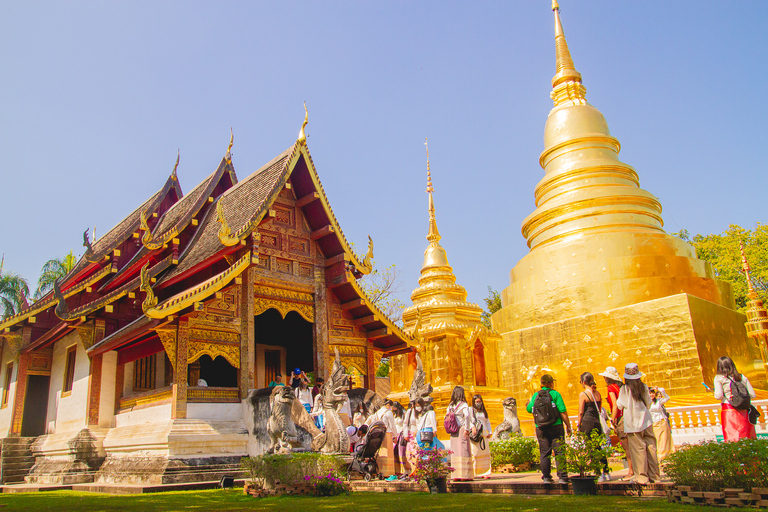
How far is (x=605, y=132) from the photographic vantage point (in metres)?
21.3

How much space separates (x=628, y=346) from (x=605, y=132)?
8.42 metres

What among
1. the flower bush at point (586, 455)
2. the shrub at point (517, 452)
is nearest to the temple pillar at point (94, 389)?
the shrub at point (517, 452)

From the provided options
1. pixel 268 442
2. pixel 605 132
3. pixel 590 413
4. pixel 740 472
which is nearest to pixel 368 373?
pixel 268 442

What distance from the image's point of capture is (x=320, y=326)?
13.1 meters

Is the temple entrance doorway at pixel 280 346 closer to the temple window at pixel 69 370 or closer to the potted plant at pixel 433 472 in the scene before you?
the temple window at pixel 69 370

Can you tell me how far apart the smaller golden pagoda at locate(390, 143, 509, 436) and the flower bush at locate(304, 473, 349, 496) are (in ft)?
33.4

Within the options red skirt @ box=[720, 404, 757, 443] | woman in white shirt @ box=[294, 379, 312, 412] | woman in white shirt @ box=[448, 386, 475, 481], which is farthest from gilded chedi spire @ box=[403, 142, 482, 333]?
red skirt @ box=[720, 404, 757, 443]

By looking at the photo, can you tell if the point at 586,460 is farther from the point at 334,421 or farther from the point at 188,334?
the point at 188,334

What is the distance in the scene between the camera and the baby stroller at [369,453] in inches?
361

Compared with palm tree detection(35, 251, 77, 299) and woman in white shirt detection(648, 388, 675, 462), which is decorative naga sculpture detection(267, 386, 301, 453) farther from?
palm tree detection(35, 251, 77, 299)

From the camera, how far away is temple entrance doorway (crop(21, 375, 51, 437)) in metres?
15.4

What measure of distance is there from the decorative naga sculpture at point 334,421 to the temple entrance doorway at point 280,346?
5.89 m

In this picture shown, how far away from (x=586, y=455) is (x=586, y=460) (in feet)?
0.17

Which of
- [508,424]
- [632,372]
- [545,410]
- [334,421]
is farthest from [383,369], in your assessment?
[632,372]
